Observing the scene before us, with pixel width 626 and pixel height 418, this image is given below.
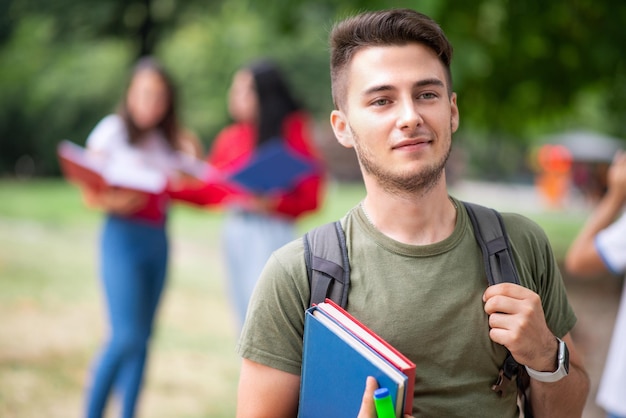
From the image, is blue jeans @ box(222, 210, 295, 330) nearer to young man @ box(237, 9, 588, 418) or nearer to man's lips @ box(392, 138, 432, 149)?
young man @ box(237, 9, 588, 418)

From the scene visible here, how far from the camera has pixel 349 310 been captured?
5.40 feet

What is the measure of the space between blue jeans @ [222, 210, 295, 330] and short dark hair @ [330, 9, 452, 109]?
8.78 feet

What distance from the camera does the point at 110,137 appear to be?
4.25 meters

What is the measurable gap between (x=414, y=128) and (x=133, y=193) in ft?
8.93

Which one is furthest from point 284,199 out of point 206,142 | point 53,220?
Result: point 206,142

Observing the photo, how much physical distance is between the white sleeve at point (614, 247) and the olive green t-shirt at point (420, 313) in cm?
122

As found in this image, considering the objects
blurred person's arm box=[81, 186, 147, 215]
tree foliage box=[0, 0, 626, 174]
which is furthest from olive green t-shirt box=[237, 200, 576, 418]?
tree foliage box=[0, 0, 626, 174]

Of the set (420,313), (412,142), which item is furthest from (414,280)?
(412,142)

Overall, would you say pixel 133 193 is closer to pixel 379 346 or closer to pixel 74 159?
pixel 74 159

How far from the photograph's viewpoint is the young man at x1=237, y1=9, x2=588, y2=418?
1629mm

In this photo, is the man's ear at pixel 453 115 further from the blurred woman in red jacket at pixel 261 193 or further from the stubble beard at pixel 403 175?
the blurred woman in red jacket at pixel 261 193

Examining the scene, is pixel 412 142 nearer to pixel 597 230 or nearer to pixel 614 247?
pixel 614 247

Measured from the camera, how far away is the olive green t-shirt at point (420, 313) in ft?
5.35

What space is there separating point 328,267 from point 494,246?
40 centimetres
